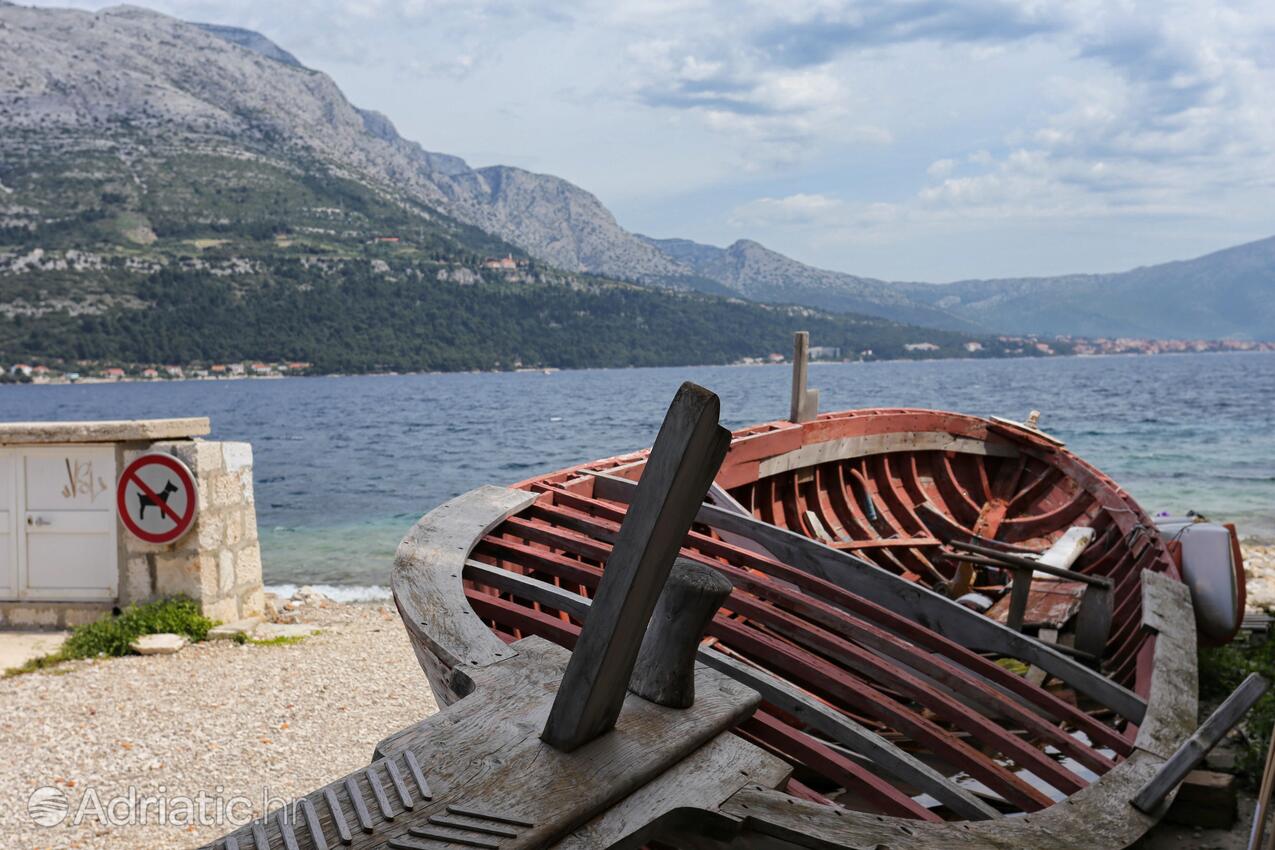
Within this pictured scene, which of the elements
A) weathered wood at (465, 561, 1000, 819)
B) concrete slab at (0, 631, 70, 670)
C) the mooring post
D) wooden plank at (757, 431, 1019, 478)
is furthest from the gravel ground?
the mooring post

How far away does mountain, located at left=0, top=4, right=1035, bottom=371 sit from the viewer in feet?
307

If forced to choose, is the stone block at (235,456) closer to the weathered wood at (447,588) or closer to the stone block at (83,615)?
the stone block at (83,615)

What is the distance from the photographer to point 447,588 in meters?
2.75

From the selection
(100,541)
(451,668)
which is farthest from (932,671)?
(100,541)

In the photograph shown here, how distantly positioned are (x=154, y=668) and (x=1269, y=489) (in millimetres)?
30358

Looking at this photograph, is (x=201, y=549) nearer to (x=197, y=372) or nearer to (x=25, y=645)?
(x=25, y=645)

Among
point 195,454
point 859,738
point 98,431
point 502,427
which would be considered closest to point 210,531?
point 195,454

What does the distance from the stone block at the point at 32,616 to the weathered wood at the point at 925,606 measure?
251 inches

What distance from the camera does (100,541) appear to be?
7.50m

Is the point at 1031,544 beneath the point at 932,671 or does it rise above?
beneath

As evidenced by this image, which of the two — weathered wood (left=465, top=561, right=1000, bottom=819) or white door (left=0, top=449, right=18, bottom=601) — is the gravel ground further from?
weathered wood (left=465, top=561, right=1000, bottom=819)

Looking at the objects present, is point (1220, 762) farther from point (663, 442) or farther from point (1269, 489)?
point (1269, 489)

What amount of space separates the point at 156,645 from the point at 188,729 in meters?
1.55

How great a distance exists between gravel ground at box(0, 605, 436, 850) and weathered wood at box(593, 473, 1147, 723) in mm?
2956
